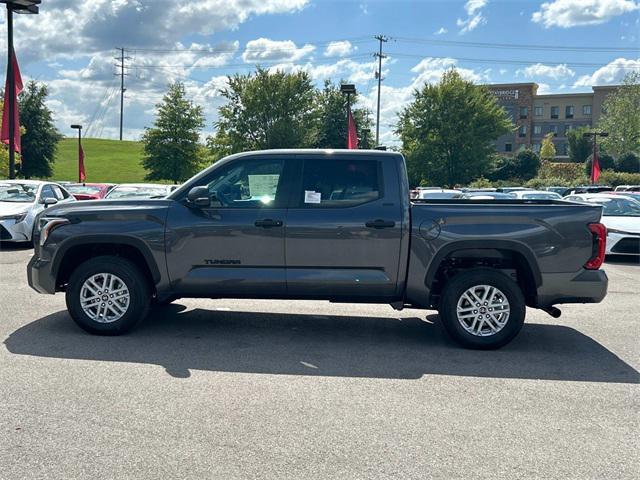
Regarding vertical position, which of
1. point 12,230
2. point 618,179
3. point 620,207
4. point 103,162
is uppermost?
point 103,162

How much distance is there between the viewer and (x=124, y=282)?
6.07 meters

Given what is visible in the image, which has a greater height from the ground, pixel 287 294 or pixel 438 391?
pixel 287 294

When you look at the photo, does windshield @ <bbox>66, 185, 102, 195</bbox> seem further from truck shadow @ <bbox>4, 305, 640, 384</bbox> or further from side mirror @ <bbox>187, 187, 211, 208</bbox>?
side mirror @ <bbox>187, 187, 211, 208</bbox>

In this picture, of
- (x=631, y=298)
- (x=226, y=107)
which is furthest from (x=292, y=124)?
(x=631, y=298)

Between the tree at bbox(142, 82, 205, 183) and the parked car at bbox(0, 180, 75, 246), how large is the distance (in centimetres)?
2787

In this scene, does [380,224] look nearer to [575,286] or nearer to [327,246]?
[327,246]

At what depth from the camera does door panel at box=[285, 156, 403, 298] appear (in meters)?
5.86

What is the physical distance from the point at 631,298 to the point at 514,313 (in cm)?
426

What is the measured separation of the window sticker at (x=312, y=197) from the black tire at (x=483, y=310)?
1.57m

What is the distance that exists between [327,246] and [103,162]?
3417 inches

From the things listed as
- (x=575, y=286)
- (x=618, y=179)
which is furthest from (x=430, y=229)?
(x=618, y=179)

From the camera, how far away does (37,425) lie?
12.8ft

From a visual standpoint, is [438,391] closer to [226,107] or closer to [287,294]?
[287,294]

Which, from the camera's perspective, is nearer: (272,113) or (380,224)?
(380,224)
